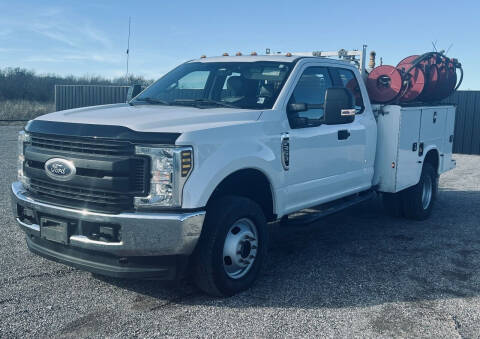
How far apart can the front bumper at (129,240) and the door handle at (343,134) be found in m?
2.24

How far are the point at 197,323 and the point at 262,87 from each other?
7.52 feet

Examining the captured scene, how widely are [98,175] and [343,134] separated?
2798 millimetres

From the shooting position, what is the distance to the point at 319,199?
5.31 metres

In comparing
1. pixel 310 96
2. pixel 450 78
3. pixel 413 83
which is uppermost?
pixel 450 78

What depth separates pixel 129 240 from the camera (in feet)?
12.1

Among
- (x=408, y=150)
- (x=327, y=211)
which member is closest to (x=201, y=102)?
(x=327, y=211)

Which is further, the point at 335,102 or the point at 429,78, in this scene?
the point at 429,78

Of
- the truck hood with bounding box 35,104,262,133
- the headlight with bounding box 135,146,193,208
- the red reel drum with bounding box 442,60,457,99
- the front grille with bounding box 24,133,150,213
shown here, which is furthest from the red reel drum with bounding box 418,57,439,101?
the front grille with bounding box 24,133,150,213

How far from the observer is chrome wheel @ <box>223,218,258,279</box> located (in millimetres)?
4207

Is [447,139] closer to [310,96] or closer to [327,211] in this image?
[327,211]

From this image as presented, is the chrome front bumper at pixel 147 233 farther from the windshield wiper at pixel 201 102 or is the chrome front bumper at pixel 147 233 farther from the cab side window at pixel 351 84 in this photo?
the cab side window at pixel 351 84

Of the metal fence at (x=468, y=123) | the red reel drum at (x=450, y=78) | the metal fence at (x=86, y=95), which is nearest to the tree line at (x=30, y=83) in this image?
the metal fence at (x=86, y=95)

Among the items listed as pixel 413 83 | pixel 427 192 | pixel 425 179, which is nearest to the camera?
pixel 413 83

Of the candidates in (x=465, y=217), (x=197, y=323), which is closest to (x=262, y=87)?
(x=197, y=323)
